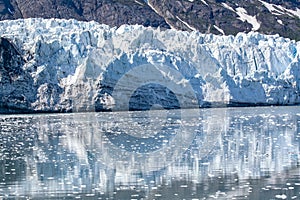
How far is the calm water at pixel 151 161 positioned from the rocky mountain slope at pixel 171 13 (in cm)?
5177

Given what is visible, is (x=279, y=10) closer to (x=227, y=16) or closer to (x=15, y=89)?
(x=227, y=16)

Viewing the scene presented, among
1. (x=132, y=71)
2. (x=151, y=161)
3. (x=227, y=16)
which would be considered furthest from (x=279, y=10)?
(x=151, y=161)

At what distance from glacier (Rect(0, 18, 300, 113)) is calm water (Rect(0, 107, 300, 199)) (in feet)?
17.3

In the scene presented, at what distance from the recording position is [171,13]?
7206cm

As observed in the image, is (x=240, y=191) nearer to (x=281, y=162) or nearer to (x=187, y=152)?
(x=281, y=162)

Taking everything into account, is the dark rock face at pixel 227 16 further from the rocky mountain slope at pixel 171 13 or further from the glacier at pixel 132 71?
the glacier at pixel 132 71

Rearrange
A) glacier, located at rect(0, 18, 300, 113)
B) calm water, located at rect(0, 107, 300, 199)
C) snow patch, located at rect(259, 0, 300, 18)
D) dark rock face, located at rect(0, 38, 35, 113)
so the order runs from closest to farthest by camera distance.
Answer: calm water, located at rect(0, 107, 300, 199), dark rock face, located at rect(0, 38, 35, 113), glacier, located at rect(0, 18, 300, 113), snow patch, located at rect(259, 0, 300, 18)

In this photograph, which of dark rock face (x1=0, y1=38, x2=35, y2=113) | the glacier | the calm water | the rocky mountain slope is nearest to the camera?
the calm water

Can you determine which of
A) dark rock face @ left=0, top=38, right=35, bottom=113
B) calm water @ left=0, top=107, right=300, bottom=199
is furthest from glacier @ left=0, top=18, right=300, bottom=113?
calm water @ left=0, top=107, right=300, bottom=199

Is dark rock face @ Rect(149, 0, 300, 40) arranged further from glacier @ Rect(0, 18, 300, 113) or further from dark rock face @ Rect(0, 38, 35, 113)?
dark rock face @ Rect(0, 38, 35, 113)

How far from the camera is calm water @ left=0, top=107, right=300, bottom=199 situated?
7910 mm

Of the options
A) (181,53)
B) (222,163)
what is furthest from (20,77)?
(222,163)

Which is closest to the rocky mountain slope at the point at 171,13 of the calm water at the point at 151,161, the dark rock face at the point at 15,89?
the dark rock face at the point at 15,89

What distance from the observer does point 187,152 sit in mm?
11281
